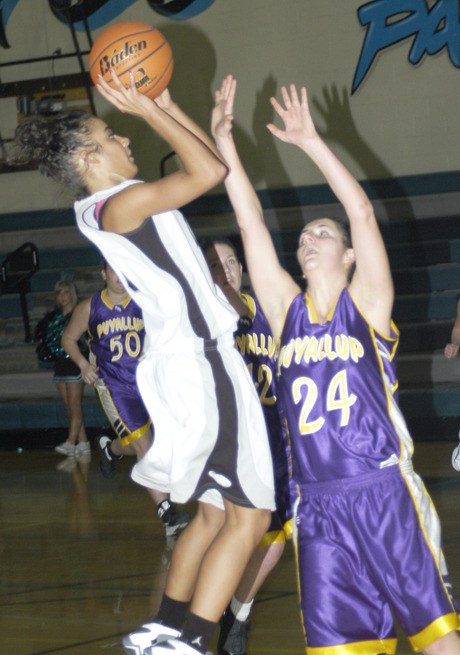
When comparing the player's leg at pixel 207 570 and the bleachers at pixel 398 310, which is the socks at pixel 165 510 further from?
the bleachers at pixel 398 310

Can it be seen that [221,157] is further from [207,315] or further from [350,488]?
[350,488]

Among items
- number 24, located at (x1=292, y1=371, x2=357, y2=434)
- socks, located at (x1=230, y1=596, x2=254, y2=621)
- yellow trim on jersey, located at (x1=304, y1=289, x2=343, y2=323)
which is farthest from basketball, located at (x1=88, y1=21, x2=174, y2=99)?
socks, located at (x1=230, y1=596, x2=254, y2=621)

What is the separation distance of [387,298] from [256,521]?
798 mm

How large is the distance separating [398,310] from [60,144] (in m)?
7.37

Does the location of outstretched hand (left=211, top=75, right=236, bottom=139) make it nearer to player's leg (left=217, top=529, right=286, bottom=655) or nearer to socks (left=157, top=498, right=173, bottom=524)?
player's leg (left=217, top=529, right=286, bottom=655)

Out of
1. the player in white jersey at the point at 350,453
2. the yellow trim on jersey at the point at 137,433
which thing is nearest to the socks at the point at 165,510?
the yellow trim on jersey at the point at 137,433

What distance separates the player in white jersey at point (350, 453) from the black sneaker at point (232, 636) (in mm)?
813

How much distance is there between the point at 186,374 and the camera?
3.24 metres

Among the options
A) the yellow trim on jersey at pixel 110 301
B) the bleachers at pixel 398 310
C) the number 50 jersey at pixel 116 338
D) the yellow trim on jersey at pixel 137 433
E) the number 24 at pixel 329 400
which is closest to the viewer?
the number 24 at pixel 329 400

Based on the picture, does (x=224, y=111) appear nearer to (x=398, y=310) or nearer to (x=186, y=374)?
(x=186, y=374)

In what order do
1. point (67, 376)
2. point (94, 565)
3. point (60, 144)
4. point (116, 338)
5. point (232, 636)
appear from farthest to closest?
point (67, 376) < point (116, 338) < point (94, 565) < point (232, 636) < point (60, 144)

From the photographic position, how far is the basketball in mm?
3533

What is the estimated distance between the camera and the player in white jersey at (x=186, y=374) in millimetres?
3207

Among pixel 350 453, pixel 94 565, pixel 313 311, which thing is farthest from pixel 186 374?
pixel 94 565
